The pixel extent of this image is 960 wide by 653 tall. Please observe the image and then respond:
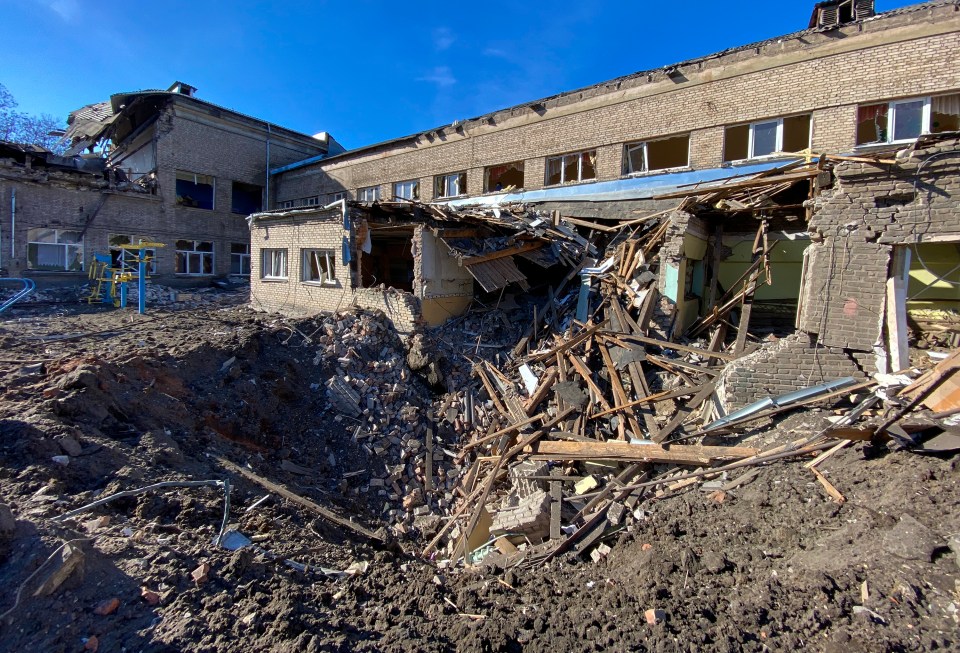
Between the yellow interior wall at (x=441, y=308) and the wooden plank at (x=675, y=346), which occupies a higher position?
the yellow interior wall at (x=441, y=308)

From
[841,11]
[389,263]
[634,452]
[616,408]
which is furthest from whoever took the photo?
[389,263]

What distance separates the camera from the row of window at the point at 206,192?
2319cm

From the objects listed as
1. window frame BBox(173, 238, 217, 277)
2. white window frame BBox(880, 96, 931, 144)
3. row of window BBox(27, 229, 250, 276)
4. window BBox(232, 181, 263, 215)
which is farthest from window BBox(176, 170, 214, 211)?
white window frame BBox(880, 96, 931, 144)

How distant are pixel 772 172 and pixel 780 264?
2.43m

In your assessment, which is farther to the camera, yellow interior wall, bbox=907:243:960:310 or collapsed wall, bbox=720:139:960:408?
yellow interior wall, bbox=907:243:960:310

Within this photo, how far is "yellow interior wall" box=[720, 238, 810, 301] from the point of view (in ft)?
34.6

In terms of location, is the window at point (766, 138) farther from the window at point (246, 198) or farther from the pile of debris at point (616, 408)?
the window at point (246, 198)

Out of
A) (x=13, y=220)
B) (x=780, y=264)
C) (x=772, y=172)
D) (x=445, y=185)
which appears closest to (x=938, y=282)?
(x=780, y=264)

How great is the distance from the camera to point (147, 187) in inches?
841

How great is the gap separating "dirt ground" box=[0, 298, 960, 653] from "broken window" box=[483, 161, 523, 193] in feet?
46.8

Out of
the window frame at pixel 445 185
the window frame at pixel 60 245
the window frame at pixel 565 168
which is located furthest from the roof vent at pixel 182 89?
the window frame at pixel 565 168

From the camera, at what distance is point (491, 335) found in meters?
10.9

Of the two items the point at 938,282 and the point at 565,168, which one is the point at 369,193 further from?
the point at 938,282

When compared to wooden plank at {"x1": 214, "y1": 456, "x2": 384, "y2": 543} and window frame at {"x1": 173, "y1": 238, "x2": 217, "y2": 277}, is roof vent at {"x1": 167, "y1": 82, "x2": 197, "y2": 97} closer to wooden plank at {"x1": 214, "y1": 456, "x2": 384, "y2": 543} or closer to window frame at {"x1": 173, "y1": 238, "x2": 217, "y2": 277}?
window frame at {"x1": 173, "y1": 238, "x2": 217, "y2": 277}
